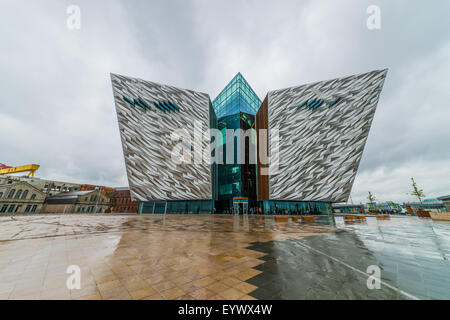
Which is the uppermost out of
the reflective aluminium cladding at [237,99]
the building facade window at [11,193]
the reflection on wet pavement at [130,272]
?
the reflective aluminium cladding at [237,99]

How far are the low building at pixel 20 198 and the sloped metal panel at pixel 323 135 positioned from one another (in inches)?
2680

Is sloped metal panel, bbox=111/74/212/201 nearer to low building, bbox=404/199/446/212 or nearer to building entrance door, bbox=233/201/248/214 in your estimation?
building entrance door, bbox=233/201/248/214

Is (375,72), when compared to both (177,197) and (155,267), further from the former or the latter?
(177,197)

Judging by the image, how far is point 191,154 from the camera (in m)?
34.9

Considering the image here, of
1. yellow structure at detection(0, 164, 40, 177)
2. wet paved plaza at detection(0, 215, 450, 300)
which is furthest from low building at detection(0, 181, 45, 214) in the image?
wet paved plaza at detection(0, 215, 450, 300)

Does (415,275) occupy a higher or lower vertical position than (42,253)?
higher

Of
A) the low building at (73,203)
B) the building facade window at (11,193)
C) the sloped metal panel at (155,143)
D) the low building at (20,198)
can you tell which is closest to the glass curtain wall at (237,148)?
the sloped metal panel at (155,143)

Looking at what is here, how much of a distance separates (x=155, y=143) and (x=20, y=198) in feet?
157

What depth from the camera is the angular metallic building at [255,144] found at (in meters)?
29.4

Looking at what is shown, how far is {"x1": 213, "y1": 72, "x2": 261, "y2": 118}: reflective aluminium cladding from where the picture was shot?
37500mm

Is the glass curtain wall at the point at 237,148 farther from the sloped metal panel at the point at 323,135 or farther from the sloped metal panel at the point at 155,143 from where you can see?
the sloped metal panel at the point at 323,135
